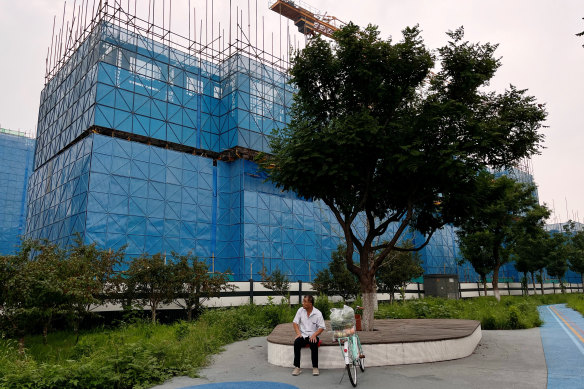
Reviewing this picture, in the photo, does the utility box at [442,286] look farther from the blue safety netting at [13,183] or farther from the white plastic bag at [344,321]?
the blue safety netting at [13,183]

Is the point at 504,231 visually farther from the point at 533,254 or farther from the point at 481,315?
the point at 533,254

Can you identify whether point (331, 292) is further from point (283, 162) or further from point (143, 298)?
point (283, 162)

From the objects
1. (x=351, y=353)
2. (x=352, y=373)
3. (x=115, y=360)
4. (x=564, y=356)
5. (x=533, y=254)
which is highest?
(x=533, y=254)

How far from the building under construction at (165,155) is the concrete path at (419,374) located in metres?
20.5

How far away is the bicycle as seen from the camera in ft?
21.6

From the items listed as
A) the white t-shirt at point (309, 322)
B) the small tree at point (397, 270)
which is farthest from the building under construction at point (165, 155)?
the white t-shirt at point (309, 322)

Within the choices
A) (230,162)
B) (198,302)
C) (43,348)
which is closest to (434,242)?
(230,162)

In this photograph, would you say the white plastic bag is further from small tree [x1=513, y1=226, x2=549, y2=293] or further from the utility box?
small tree [x1=513, y1=226, x2=549, y2=293]

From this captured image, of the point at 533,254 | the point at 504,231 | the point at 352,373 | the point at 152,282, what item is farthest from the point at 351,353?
the point at 533,254

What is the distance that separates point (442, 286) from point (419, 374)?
2437cm

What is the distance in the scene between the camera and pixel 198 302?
56.9 feet

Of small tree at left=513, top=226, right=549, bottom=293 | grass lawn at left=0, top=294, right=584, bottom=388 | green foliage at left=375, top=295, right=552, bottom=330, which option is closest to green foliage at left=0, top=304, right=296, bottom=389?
grass lawn at left=0, top=294, right=584, bottom=388

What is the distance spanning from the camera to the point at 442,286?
29797 mm

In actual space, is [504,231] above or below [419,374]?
above
